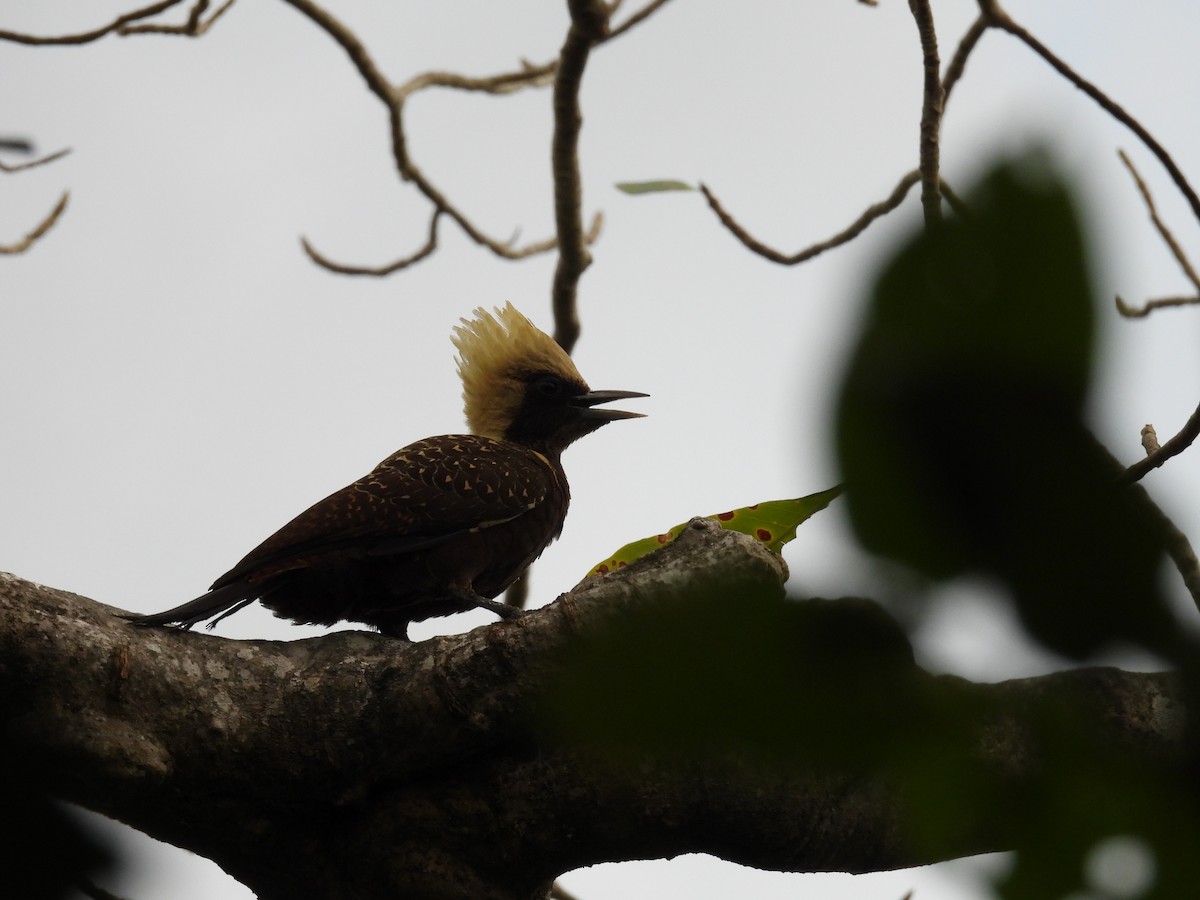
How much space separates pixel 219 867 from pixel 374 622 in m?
1.36

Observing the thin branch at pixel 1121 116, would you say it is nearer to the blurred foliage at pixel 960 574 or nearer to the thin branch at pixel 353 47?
the blurred foliage at pixel 960 574

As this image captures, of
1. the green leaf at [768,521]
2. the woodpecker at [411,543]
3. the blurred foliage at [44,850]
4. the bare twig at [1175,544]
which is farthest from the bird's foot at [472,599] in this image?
the bare twig at [1175,544]

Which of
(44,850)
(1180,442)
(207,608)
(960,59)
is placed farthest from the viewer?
(960,59)

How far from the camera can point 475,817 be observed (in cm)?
270

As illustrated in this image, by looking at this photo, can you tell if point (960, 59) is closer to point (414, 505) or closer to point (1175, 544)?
point (414, 505)

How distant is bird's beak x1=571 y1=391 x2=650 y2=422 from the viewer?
5.45 metres

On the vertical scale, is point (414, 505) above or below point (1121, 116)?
below

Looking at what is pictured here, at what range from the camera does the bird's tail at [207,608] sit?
2.95m

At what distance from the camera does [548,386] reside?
5453mm

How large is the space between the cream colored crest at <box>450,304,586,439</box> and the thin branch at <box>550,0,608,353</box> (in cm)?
22

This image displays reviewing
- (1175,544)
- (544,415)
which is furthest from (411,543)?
(1175,544)

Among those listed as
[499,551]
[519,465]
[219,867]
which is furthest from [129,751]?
[519,465]

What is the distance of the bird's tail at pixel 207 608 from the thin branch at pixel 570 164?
2.40 meters

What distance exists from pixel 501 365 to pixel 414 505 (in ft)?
4.90
